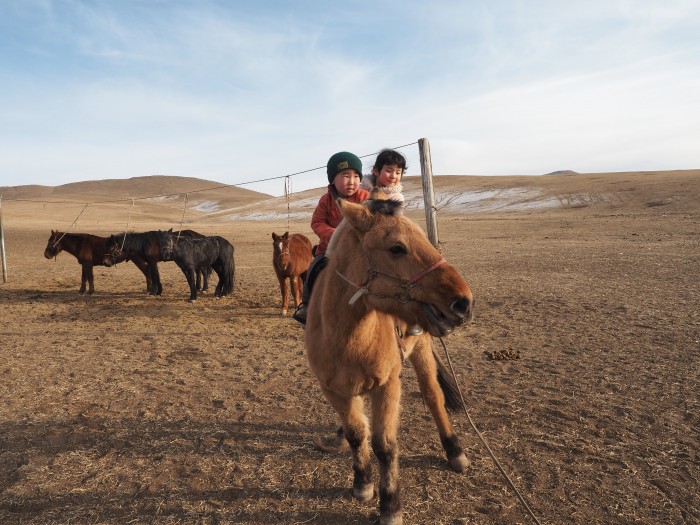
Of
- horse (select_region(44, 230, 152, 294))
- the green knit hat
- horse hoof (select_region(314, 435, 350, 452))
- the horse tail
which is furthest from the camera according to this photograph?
horse (select_region(44, 230, 152, 294))

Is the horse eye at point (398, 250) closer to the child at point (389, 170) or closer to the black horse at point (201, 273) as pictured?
the child at point (389, 170)

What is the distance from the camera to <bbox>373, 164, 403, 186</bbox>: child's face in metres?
4.26

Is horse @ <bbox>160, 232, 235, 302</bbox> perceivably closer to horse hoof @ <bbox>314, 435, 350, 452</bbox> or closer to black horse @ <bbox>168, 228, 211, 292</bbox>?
black horse @ <bbox>168, 228, 211, 292</bbox>

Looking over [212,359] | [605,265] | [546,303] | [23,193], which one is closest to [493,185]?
[605,265]

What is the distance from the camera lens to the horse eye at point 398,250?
2434mm

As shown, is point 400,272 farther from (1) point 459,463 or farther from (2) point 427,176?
(2) point 427,176

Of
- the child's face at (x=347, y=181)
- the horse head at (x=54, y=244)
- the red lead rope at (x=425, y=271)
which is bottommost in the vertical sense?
the red lead rope at (x=425, y=271)

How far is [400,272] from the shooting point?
7.94 feet

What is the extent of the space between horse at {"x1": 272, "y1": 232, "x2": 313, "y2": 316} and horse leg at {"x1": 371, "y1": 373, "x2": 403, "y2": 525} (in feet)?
22.1

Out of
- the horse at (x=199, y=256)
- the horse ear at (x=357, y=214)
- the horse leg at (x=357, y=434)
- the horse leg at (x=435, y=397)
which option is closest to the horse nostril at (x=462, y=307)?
the horse ear at (x=357, y=214)

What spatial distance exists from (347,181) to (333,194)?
9.9 inches

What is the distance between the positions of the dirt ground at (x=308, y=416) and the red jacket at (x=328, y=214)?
6.49ft

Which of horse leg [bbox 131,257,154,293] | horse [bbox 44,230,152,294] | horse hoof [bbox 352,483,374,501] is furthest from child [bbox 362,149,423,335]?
horse [bbox 44,230,152,294]

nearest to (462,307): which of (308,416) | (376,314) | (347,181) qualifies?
(376,314)
